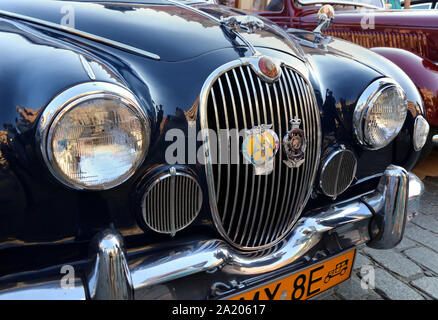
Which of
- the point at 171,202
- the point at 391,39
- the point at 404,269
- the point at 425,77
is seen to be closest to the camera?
the point at 171,202

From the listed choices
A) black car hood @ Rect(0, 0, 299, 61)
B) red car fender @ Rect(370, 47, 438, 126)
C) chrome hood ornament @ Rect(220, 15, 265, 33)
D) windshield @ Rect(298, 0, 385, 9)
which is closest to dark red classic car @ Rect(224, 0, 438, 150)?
windshield @ Rect(298, 0, 385, 9)

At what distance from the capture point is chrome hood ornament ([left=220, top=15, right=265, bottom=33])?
1.68 m

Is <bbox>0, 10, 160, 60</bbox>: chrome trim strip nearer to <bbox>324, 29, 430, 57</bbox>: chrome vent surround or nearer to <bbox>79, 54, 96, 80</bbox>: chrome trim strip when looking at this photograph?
<bbox>79, 54, 96, 80</bbox>: chrome trim strip

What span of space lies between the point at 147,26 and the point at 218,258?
2.96 ft

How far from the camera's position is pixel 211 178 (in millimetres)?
1265

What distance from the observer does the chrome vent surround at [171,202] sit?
1183 millimetres

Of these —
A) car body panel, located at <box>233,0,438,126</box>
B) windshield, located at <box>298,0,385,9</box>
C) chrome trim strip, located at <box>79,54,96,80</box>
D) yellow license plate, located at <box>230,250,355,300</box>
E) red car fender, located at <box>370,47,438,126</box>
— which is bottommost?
yellow license plate, located at <box>230,250,355,300</box>

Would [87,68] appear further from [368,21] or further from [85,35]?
[368,21]

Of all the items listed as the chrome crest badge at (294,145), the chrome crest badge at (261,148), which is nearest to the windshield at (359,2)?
the chrome crest badge at (294,145)

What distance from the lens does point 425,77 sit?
8.60 ft

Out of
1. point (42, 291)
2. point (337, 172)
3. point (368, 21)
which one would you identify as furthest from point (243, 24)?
point (368, 21)

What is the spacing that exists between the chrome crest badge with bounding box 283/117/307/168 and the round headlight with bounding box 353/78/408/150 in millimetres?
345

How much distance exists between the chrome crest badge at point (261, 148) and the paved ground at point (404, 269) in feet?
2.37
